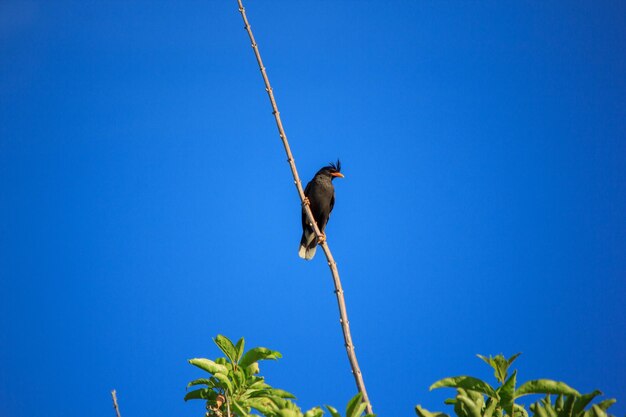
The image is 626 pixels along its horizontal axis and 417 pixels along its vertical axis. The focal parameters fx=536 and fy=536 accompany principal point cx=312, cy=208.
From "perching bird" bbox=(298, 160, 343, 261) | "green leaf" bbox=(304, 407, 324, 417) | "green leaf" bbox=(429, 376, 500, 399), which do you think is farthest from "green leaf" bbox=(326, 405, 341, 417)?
"perching bird" bbox=(298, 160, 343, 261)

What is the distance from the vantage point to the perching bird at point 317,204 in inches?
383

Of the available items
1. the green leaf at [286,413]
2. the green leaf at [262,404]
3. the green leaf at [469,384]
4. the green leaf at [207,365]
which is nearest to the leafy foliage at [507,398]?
the green leaf at [469,384]

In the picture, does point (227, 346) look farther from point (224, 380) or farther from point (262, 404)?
point (262, 404)

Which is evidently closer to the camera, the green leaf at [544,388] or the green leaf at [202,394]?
the green leaf at [544,388]

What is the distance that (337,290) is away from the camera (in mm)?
3244

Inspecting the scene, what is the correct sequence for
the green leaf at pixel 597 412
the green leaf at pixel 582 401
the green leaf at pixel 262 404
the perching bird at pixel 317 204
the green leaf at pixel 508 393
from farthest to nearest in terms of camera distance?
the perching bird at pixel 317 204 → the green leaf at pixel 262 404 → the green leaf at pixel 508 393 → the green leaf at pixel 582 401 → the green leaf at pixel 597 412

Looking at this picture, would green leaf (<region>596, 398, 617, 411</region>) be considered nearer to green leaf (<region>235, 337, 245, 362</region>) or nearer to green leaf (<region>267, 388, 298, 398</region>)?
green leaf (<region>267, 388, 298, 398</region>)

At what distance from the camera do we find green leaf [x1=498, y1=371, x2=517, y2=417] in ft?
8.88

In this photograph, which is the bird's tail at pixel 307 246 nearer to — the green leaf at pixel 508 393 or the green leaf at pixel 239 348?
the green leaf at pixel 239 348

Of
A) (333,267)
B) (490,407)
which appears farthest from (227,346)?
(490,407)

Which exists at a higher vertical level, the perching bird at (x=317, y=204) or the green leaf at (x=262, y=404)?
the perching bird at (x=317, y=204)

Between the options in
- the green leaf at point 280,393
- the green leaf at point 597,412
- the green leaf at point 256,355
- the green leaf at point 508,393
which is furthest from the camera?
the green leaf at point 256,355

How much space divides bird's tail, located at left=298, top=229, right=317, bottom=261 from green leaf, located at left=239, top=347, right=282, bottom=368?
638 centimetres

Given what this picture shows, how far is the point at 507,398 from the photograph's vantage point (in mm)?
2727
